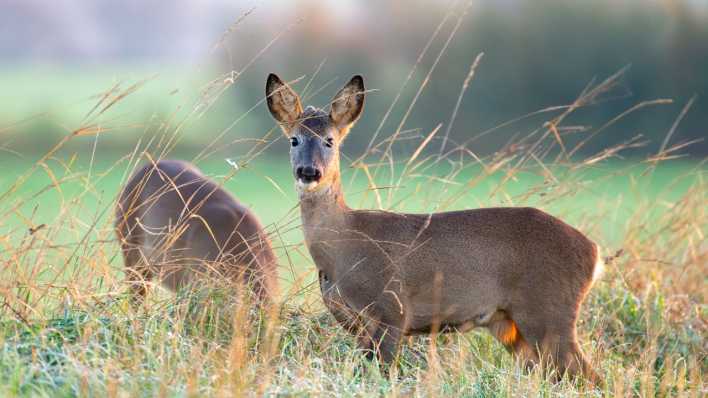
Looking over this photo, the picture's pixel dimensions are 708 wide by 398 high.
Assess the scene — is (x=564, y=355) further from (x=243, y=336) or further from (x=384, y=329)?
(x=243, y=336)

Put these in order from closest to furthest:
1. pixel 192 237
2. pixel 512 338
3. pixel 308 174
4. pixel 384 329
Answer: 1. pixel 308 174
2. pixel 384 329
3. pixel 512 338
4. pixel 192 237

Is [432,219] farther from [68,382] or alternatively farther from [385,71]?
[385,71]

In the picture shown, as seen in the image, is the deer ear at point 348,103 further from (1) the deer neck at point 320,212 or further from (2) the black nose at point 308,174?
(2) the black nose at point 308,174

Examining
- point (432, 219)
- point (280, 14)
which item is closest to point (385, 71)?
point (280, 14)

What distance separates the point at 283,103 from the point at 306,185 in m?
0.58

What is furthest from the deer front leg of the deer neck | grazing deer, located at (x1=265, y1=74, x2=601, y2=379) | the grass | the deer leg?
the deer leg

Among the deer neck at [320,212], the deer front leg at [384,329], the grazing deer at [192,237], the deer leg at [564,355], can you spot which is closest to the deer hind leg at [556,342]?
the deer leg at [564,355]

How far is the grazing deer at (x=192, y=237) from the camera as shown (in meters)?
5.72

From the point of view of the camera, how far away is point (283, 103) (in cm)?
571

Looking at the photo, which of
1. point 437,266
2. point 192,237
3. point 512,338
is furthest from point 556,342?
point 192,237

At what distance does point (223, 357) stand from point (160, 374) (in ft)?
1.93

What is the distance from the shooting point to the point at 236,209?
7.04 meters

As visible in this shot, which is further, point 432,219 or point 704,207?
point 704,207

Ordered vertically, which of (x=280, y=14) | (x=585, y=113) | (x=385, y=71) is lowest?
(x=585, y=113)
